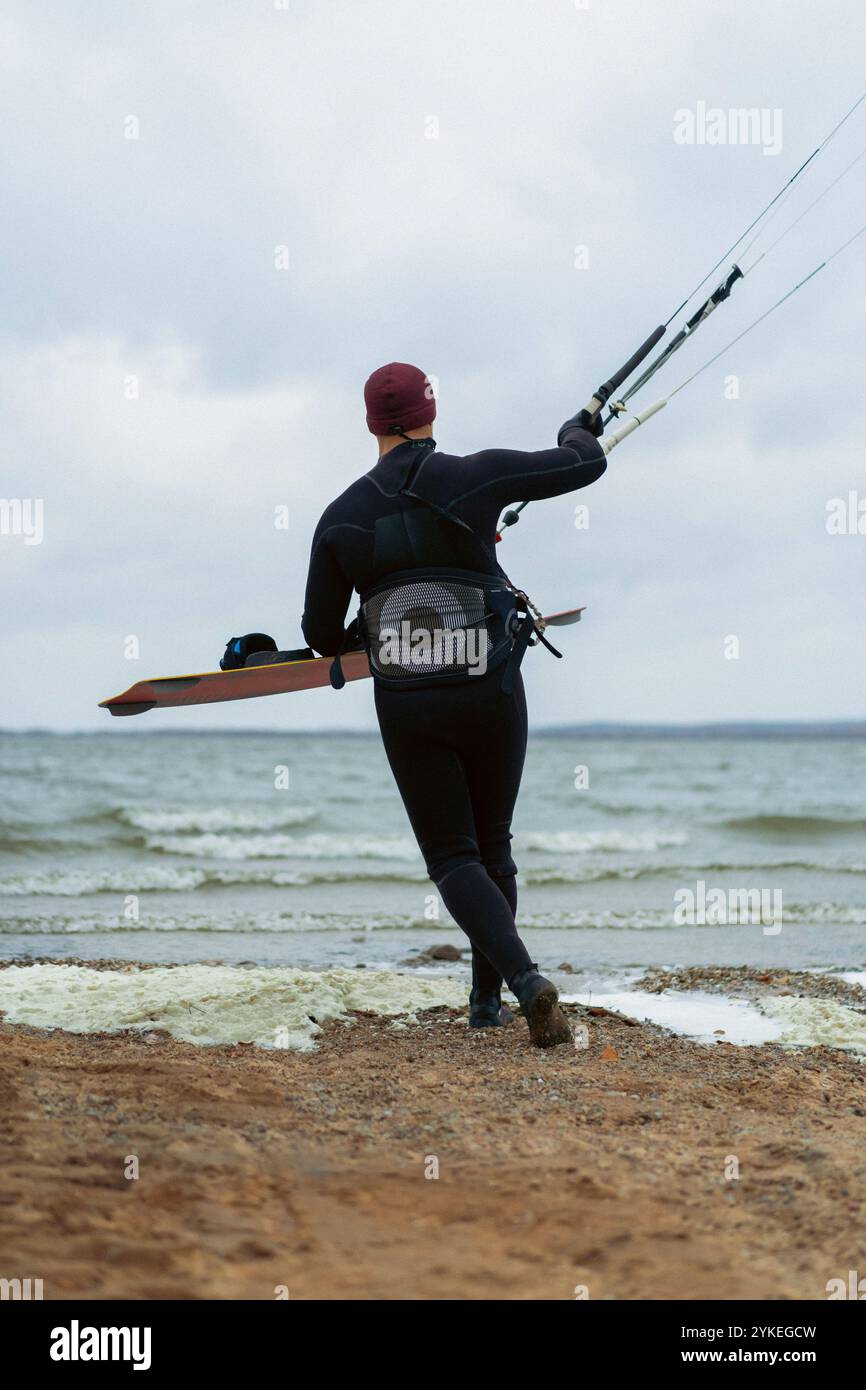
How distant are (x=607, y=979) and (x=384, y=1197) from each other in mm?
4059

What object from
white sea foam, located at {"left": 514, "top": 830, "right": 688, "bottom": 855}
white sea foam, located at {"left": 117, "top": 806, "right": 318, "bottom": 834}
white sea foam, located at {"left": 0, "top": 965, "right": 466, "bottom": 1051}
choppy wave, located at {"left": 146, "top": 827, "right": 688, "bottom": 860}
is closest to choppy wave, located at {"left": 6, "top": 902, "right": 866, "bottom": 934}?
white sea foam, located at {"left": 0, "top": 965, "right": 466, "bottom": 1051}

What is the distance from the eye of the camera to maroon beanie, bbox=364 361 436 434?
397cm

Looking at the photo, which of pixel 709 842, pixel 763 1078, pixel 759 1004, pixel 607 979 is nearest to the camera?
pixel 763 1078

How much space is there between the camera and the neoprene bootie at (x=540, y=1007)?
3.74 m

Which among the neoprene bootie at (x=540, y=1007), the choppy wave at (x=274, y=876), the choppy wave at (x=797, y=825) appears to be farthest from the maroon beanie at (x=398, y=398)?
the choppy wave at (x=797, y=825)

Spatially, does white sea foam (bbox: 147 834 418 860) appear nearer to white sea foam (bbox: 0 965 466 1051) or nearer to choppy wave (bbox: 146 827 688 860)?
choppy wave (bbox: 146 827 688 860)

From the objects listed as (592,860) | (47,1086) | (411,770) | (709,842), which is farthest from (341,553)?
(709,842)

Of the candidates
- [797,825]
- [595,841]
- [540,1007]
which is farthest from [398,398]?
[797,825]

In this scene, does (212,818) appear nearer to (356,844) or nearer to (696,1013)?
(356,844)

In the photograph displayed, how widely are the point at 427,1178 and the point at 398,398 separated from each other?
8.21ft

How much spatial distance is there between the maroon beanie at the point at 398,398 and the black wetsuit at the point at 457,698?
0.11 metres

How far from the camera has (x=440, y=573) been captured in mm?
3855

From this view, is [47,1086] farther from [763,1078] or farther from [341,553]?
[763,1078]

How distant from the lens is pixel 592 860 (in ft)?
51.1
